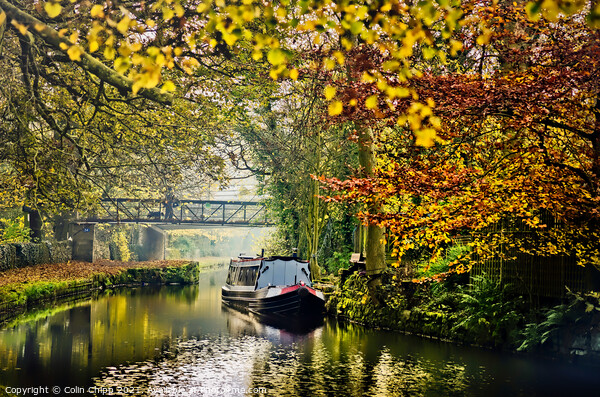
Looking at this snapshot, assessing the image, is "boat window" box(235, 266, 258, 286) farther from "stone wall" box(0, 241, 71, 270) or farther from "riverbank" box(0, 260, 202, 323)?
"stone wall" box(0, 241, 71, 270)

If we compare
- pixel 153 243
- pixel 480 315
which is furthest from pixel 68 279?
pixel 153 243

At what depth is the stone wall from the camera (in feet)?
96.1

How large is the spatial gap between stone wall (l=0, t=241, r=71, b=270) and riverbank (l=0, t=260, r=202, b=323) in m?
0.50

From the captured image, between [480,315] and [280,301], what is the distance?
454 inches

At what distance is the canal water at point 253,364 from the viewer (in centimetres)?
1170

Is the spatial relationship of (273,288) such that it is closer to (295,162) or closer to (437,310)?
(295,162)

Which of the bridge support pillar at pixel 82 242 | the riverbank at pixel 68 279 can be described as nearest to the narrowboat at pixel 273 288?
the riverbank at pixel 68 279

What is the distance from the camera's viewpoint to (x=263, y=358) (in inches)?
605

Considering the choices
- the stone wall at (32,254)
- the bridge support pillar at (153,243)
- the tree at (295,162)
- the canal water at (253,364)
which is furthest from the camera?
the bridge support pillar at (153,243)

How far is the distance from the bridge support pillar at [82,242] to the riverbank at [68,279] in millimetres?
→ 2198

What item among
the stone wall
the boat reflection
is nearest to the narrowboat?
the boat reflection

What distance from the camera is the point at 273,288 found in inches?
1099

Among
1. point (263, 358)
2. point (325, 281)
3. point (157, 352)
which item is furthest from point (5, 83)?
point (325, 281)

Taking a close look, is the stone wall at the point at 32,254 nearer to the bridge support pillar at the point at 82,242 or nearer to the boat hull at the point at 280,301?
the bridge support pillar at the point at 82,242
